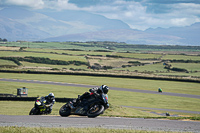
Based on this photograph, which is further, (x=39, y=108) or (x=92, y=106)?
(x=39, y=108)

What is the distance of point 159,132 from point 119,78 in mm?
68162

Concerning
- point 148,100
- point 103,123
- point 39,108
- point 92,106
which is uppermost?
point 92,106

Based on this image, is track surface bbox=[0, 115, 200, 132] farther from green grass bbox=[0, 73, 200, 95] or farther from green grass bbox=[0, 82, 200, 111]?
green grass bbox=[0, 73, 200, 95]

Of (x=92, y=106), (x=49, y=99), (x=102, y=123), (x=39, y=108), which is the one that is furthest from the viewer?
(x=49, y=99)

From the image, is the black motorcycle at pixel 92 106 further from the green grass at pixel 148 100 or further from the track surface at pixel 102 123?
the green grass at pixel 148 100

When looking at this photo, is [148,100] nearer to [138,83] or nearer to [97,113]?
[138,83]

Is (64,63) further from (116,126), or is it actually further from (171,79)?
(116,126)

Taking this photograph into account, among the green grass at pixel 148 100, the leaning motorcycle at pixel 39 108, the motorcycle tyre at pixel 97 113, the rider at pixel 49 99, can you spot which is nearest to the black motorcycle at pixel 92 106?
the motorcycle tyre at pixel 97 113

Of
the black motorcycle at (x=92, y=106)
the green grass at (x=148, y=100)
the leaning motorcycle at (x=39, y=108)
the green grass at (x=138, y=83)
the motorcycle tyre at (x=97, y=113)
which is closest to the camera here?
the motorcycle tyre at (x=97, y=113)

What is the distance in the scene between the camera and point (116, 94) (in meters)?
54.9

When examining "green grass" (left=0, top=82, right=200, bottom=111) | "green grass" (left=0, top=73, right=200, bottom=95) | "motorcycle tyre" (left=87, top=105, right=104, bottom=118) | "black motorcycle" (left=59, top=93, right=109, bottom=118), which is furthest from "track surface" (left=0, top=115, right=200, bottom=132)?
"green grass" (left=0, top=73, right=200, bottom=95)

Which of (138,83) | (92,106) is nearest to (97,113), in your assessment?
(92,106)

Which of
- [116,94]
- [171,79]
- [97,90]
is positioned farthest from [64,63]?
[97,90]

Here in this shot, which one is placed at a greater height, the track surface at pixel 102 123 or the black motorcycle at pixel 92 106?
the black motorcycle at pixel 92 106
